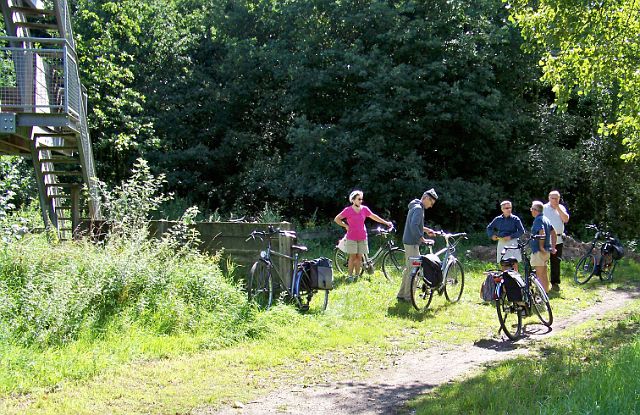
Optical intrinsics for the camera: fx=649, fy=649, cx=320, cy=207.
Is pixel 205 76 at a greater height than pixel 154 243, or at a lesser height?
greater

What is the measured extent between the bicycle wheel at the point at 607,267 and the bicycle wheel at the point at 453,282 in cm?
528

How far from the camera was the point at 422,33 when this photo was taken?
22.1 meters

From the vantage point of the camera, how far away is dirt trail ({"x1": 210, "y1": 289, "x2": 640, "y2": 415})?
6012 mm

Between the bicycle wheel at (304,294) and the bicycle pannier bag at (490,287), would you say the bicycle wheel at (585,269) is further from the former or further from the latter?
the bicycle wheel at (304,294)

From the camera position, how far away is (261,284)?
32.6 ft

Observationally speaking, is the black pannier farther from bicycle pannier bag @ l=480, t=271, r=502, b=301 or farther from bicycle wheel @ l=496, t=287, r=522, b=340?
bicycle wheel @ l=496, t=287, r=522, b=340

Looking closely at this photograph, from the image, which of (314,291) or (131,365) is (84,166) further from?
(131,365)

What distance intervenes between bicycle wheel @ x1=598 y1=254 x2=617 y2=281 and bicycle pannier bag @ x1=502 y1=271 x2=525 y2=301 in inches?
293

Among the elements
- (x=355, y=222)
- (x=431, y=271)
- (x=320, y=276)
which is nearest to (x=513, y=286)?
(x=431, y=271)

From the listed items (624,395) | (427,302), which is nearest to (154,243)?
(427,302)

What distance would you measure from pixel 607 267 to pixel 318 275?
347 inches

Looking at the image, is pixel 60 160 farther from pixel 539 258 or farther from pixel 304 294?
pixel 539 258

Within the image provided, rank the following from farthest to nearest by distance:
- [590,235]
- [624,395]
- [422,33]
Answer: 1. [590,235]
2. [422,33]
3. [624,395]

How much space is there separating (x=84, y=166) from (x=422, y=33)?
41.9 ft
